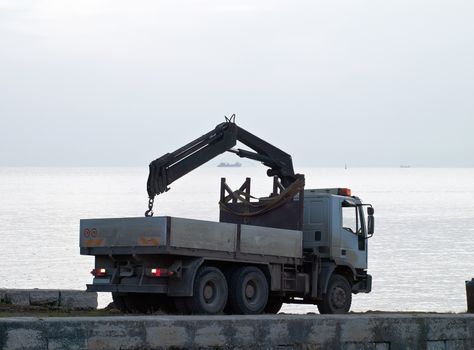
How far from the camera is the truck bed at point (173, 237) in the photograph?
18.9m

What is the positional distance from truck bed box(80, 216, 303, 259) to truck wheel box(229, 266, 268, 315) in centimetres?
34

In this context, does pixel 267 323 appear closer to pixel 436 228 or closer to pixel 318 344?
pixel 318 344

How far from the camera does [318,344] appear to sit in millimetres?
17016

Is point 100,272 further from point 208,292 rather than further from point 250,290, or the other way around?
point 250,290

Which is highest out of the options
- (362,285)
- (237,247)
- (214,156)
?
(214,156)

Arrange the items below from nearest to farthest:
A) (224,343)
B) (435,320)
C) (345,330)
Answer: (224,343) → (345,330) → (435,320)

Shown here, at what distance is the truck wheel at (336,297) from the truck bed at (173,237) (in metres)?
2.03

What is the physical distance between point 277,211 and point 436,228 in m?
84.0

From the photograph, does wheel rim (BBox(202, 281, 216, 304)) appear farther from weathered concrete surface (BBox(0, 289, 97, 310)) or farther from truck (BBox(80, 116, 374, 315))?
weathered concrete surface (BBox(0, 289, 97, 310))

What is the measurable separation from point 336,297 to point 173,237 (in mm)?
5133

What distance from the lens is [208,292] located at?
64.7ft

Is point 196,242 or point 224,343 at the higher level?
point 196,242

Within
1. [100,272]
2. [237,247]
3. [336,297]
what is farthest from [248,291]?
[336,297]


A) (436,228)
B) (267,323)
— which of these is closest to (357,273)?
(267,323)
